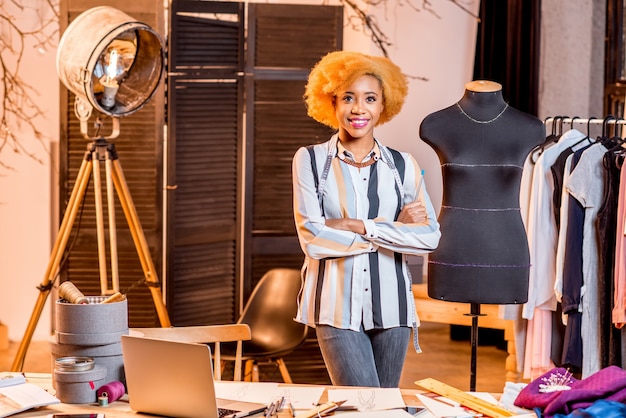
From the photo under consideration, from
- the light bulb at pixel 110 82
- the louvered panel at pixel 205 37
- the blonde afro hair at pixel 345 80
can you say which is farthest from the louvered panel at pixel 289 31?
the blonde afro hair at pixel 345 80

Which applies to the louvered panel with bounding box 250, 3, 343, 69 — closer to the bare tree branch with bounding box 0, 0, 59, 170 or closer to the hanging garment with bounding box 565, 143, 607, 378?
the hanging garment with bounding box 565, 143, 607, 378

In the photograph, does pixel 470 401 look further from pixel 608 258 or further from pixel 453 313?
pixel 453 313

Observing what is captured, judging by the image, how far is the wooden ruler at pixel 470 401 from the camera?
2418mm

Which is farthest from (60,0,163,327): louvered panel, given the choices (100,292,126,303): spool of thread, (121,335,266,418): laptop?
(121,335,266,418): laptop

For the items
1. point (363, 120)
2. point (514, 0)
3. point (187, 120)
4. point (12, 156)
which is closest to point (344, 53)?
point (363, 120)

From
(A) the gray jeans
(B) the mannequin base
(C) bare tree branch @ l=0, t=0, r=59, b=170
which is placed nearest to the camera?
(A) the gray jeans

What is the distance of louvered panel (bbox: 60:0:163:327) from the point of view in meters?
4.99

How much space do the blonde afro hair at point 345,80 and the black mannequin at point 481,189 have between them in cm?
37

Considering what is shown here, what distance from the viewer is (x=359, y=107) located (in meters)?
3.15

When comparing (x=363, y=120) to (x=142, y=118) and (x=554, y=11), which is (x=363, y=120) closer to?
(x=142, y=118)

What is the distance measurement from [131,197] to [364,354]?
2272mm

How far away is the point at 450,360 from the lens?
6.18m

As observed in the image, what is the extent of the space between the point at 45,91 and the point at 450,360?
3.13 metres

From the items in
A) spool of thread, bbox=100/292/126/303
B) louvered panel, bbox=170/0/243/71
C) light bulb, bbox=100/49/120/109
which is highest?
louvered panel, bbox=170/0/243/71
